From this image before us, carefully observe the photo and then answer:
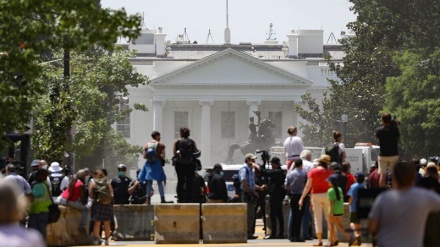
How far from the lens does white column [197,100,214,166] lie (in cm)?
13975

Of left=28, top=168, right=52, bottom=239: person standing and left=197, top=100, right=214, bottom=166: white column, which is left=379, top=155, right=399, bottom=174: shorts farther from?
left=197, top=100, right=214, bottom=166: white column

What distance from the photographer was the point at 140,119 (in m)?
152

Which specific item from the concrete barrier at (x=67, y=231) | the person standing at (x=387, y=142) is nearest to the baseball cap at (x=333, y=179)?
the person standing at (x=387, y=142)

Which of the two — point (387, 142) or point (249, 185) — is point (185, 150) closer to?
point (249, 185)

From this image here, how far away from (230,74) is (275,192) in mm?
115353

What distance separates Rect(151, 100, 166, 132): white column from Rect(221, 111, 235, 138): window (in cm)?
615

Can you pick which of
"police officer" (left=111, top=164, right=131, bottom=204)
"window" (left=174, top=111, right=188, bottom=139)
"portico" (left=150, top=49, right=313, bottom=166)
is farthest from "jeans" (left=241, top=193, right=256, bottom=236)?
"window" (left=174, top=111, right=188, bottom=139)

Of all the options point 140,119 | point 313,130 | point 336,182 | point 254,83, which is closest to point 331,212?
point 336,182

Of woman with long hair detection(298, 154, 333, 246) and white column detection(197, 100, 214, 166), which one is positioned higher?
white column detection(197, 100, 214, 166)

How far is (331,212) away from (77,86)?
124ft

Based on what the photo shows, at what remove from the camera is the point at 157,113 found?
144m

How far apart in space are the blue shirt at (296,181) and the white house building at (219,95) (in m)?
109

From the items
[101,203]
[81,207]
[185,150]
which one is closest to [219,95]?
[81,207]

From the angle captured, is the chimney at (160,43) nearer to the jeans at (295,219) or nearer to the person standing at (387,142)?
the jeans at (295,219)
